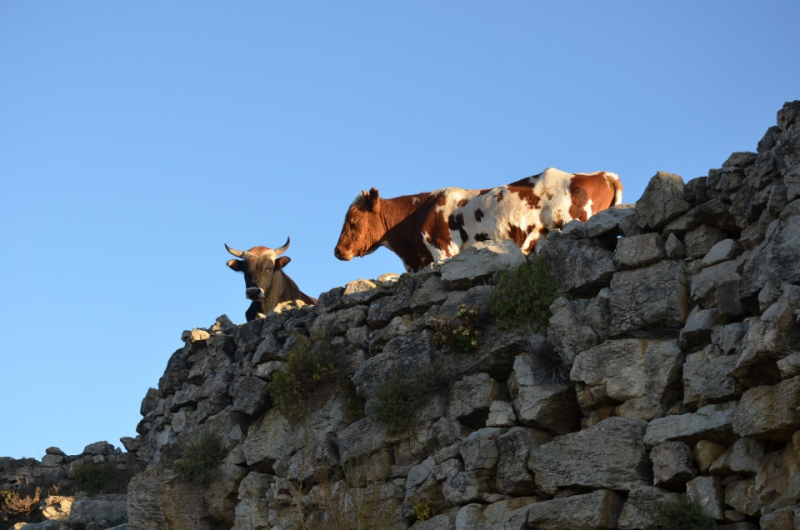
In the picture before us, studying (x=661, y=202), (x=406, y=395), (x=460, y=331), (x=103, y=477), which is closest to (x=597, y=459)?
(x=460, y=331)

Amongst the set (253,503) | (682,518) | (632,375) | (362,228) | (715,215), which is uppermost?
(362,228)

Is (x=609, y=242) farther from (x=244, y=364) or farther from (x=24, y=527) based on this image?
(x=24, y=527)

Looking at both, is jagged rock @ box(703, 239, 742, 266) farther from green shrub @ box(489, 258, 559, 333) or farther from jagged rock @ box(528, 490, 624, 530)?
jagged rock @ box(528, 490, 624, 530)

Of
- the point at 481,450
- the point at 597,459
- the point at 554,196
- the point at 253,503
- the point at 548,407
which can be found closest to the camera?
the point at 597,459

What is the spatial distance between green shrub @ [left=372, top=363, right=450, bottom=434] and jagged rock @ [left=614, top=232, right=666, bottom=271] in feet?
7.18

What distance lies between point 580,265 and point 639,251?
26.7 inches

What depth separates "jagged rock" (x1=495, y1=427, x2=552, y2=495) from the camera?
373 inches

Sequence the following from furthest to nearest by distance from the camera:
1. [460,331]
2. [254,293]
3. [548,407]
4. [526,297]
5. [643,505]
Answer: [254,293] → [460,331] → [526,297] → [548,407] → [643,505]

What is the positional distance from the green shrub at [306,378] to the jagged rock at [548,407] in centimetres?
273

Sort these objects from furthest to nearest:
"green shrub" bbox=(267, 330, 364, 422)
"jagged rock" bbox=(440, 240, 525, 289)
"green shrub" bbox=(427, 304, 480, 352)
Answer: "green shrub" bbox=(267, 330, 364, 422) → "jagged rock" bbox=(440, 240, 525, 289) → "green shrub" bbox=(427, 304, 480, 352)

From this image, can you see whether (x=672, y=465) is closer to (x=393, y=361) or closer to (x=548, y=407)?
(x=548, y=407)

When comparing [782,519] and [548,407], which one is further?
[548,407]

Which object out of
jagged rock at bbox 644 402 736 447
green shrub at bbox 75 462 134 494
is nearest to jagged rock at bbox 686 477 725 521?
jagged rock at bbox 644 402 736 447

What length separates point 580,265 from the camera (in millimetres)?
10484
